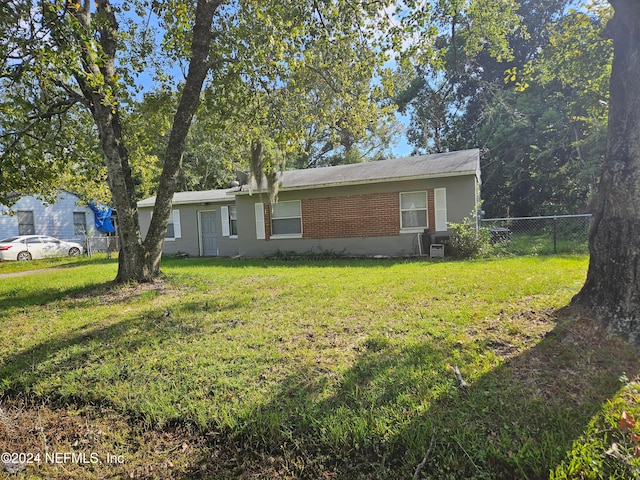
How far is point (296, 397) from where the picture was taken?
2.72 m

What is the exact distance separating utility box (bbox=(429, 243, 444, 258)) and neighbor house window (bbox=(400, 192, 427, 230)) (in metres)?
0.87

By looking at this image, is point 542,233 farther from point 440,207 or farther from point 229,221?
point 229,221

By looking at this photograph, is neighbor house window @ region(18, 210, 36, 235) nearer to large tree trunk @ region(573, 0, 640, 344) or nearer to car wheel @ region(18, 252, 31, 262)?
car wheel @ region(18, 252, 31, 262)

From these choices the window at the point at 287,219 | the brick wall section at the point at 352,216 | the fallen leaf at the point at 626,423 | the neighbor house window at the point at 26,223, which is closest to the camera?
the fallen leaf at the point at 626,423

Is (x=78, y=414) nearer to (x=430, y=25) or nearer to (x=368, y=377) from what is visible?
(x=368, y=377)

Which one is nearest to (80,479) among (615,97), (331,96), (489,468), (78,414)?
(78,414)

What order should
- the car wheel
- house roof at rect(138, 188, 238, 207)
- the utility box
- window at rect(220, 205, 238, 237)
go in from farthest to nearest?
the car wheel → window at rect(220, 205, 238, 237) → house roof at rect(138, 188, 238, 207) → the utility box

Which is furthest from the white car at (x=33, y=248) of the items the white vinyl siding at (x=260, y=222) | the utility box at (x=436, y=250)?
the utility box at (x=436, y=250)

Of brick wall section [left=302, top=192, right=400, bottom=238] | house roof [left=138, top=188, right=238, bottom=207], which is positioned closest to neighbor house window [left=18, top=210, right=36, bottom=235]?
house roof [left=138, top=188, right=238, bottom=207]

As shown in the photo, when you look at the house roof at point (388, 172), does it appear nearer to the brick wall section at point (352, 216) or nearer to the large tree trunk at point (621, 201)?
the brick wall section at point (352, 216)

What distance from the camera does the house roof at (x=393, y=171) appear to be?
10477 millimetres

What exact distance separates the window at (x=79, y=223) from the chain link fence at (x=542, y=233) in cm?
2319

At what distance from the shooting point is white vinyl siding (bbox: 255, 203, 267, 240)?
43.0 ft

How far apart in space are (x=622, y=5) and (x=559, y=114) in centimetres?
1770
